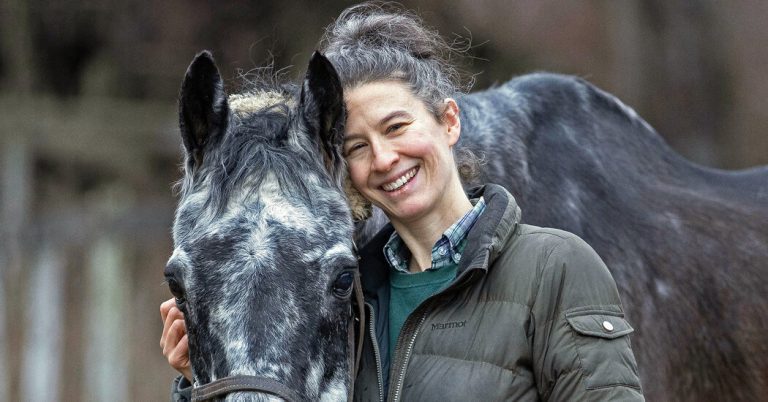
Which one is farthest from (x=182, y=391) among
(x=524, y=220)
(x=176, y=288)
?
(x=524, y=220)

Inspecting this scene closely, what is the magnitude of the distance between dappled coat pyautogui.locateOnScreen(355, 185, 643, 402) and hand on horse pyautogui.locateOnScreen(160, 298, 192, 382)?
0.46m

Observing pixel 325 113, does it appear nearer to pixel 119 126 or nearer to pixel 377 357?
pixel 377 357

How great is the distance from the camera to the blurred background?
727 cm

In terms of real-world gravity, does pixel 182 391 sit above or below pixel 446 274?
below

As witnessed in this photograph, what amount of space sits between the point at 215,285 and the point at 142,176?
5.66 m

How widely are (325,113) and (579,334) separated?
2.54ft

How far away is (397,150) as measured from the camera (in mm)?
2383

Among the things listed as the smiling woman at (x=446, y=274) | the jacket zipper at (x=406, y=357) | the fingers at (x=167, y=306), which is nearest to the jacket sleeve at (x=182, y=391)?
the fingers at (x=167, y=306)

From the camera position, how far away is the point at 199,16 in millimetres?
7410

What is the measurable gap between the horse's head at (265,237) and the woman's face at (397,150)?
1.9 inches

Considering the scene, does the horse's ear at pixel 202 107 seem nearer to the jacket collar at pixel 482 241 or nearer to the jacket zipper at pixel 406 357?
the jacket collar at pixel 482 241

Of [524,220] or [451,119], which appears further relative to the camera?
[524,220]

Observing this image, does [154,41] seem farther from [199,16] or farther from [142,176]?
[142,176]

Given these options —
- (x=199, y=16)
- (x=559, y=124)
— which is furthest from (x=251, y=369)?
(x=199, y=16)
